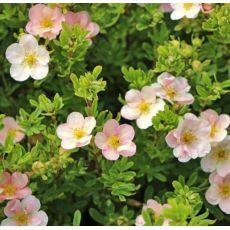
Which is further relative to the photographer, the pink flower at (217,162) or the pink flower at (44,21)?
the pink flower at (44,21)

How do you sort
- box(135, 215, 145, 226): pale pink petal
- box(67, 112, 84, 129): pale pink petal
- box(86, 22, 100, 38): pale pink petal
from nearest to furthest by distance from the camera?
1. box(135, 215, 145, 226): pale pink petal
2. box(67, 112, 84, 129): pale pink petal
3. box(86, 22, 100, 38): pale pink petal

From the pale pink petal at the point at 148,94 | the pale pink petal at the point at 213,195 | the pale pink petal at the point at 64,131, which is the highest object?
the pale pink petal at the point at 148,94

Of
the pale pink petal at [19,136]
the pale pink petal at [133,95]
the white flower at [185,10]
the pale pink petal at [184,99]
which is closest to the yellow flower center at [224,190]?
the pale pink petal at [184,99]

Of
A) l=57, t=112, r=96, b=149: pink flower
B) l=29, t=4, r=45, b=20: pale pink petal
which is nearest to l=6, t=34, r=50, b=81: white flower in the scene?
l=29, t=4, r=45, b=20: pale pink petal

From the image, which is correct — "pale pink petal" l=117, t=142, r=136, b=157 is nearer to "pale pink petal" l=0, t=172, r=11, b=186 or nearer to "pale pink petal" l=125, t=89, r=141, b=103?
"pale pink petal" l=125, t=89, r=141, b=103

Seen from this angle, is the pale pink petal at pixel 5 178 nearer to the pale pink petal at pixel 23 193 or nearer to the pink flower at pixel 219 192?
the pale pink petal at pixel 23 193

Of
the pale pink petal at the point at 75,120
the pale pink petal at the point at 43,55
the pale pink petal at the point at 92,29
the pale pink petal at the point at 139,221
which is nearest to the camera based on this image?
the pale pink petal at the point at 139,221
